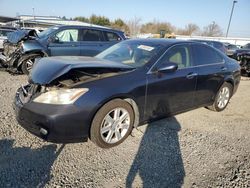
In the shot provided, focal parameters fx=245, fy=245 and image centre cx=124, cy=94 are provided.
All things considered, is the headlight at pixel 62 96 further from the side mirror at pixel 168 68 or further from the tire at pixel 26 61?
the tire at pixel 26 61

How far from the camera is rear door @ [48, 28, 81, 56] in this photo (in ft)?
26.7

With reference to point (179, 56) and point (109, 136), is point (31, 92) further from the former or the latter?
point (179, 56)

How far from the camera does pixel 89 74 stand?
11.2ft

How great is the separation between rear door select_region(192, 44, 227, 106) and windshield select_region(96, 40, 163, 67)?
3.17 ft

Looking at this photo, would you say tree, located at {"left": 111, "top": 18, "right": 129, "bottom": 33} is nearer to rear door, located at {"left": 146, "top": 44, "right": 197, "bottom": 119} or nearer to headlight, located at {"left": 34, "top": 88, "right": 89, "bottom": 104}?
rear door, located at {"left": 146, "top": 44, "right": 197, "bottom": 119}

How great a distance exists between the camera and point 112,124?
349 centimetres

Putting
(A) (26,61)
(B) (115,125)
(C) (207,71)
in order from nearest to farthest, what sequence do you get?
(B) (115,125) < (C) (207,71) < (A) (26,61)

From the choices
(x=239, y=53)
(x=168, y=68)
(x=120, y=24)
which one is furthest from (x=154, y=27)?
(x=168, y=68)

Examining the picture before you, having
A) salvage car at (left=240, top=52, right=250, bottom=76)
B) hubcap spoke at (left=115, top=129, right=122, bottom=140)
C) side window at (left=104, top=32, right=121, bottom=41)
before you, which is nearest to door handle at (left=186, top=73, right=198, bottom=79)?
hubcap spoke at (left=115, top=129, right=122, bottom=140)

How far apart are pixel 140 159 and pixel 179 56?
2043mm

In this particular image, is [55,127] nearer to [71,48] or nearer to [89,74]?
[89,74]

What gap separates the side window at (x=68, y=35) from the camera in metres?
8.40

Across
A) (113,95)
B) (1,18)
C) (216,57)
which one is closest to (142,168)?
(113,95)

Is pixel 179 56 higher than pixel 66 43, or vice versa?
pixel 179 56
